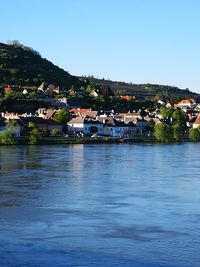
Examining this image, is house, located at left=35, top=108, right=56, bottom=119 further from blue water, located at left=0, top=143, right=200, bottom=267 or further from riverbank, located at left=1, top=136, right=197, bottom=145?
blue water, located at left=0, top=143, right=200, bottom=267

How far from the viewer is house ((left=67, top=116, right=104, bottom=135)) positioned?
4359 cm

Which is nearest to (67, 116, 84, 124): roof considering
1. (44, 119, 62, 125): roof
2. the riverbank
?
(44, 119, 62, 125): roof

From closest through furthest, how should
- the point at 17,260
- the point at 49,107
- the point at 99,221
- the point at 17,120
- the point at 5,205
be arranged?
the point at 17,260 → the point at 99,221 → the point at 5,205 → the point at 17,120 → the point at 49,107

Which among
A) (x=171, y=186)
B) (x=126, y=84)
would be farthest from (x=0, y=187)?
(x=126, y=84)

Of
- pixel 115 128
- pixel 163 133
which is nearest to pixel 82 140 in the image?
pixel 163 133

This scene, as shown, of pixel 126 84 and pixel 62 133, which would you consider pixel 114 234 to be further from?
pixel 126 84

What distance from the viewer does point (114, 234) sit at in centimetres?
936

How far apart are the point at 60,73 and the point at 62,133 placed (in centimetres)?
4013

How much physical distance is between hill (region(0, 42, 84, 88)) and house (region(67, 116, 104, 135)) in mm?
21726

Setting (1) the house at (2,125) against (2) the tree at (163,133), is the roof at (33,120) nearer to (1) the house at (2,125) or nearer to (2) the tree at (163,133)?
(1) the house at (2,125)

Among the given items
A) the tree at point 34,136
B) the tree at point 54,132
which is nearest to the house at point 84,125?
the tree at point 54,132

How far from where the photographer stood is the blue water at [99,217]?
322 inches

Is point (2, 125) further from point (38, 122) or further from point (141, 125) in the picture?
point (141, 125)

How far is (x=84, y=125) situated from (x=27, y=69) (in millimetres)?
32160
